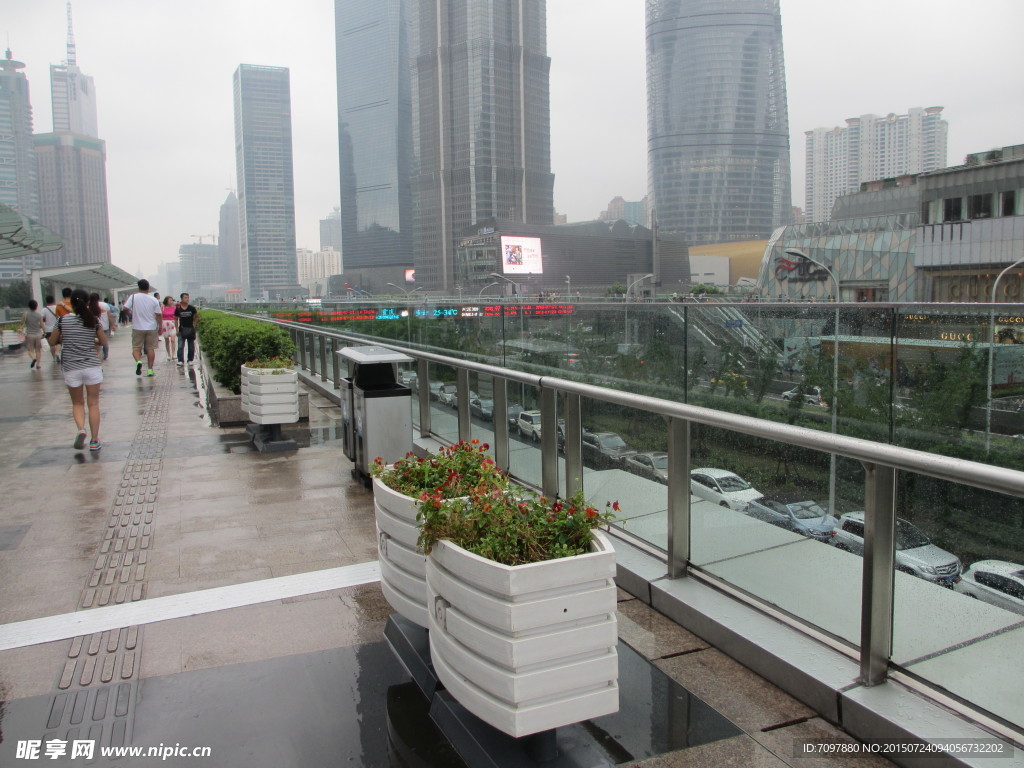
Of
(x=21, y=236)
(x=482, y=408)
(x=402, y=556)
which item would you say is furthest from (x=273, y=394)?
(x=21, y=236)

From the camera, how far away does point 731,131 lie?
189250mm

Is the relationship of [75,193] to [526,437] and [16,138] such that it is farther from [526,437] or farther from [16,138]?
[526,437]

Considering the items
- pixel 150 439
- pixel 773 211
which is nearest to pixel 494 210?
pixel 773 211

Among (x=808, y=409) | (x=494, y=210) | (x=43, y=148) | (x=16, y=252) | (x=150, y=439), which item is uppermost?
(x=43, y=148)

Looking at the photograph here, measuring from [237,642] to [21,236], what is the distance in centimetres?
2190

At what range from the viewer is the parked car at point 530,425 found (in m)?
5.46

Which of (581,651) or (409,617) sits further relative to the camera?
(409,617)

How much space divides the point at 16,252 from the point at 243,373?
19.4m

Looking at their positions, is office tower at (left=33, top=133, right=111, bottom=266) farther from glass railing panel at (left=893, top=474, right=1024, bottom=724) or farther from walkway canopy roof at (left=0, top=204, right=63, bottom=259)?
glass railing panel at (left=893, top=474, right=1024, bottom=724)

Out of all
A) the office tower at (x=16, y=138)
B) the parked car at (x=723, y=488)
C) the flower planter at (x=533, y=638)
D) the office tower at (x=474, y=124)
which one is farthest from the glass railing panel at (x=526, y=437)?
the office tower at (x=474, y=124)

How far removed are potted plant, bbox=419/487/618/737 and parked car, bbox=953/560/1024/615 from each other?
1242 millimetres

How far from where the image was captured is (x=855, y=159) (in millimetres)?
185625

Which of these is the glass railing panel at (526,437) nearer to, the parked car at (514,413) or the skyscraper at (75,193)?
the parked car at (514,413)

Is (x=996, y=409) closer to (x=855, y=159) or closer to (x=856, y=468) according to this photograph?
(x=856, y=468)
